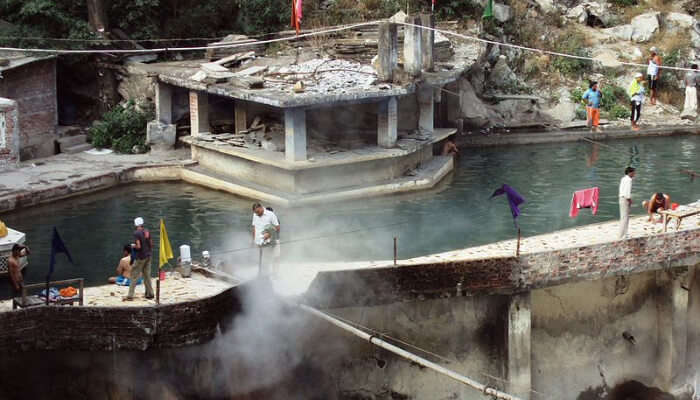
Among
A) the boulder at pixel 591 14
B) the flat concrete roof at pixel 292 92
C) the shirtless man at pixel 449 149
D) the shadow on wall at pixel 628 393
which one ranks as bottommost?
the shadow on wall at pixel 628 393

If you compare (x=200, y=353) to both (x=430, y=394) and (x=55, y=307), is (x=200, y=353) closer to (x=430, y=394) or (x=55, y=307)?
(x=55, y=307)

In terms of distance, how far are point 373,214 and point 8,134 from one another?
1010cm

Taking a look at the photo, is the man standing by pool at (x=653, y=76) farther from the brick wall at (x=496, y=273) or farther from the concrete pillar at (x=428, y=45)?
the brick wall at (x=496, y=273)

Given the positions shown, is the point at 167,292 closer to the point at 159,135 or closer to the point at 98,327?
the point at 98,327

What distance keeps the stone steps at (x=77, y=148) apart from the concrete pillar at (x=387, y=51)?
9327 millimetres

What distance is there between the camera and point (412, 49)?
100ft

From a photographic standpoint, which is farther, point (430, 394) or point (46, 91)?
point (46, 91)

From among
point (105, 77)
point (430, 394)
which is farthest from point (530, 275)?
point (105, 77)

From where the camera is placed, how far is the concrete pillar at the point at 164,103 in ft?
107

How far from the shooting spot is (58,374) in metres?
18.2

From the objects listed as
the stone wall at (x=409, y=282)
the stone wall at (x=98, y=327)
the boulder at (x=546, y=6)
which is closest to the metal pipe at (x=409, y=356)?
the stone wall at (x=409, y=282)

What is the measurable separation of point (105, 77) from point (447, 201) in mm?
12661

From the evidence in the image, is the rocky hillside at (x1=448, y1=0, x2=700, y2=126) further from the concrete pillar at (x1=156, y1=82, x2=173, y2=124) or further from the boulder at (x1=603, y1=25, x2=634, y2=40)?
the concrete pillar at (x1=156, y1=82, x2=173, y2=124)

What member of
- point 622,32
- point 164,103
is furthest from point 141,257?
point 622,32
